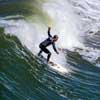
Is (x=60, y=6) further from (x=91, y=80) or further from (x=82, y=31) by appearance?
(x=91, y=80)

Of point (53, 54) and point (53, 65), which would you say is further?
point (53, 54)

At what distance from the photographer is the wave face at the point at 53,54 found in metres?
16.8

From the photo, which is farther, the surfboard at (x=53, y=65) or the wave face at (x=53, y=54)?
the surfboard at (x=53, y=65)

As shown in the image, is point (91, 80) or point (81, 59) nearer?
point (91, 80)

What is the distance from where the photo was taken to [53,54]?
73.9ft

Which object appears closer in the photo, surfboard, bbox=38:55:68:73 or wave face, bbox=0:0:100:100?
wave face, bbox=0:0:100:100

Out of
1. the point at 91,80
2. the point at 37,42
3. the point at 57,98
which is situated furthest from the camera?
the point at 37,42

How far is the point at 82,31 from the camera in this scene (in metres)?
29.1

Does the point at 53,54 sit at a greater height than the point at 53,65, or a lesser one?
greater

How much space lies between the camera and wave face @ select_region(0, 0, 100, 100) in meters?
16.8

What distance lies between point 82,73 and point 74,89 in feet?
8.72

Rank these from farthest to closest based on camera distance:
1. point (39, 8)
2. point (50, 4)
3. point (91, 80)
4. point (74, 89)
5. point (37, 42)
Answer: point (50, 4)
point (39, 8)
point (37, 42)
point (91, 80)
point (74, 89)

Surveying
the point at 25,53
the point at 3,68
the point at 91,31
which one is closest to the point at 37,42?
the point at 25,53

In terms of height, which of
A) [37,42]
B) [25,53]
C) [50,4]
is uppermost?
[50,4]
